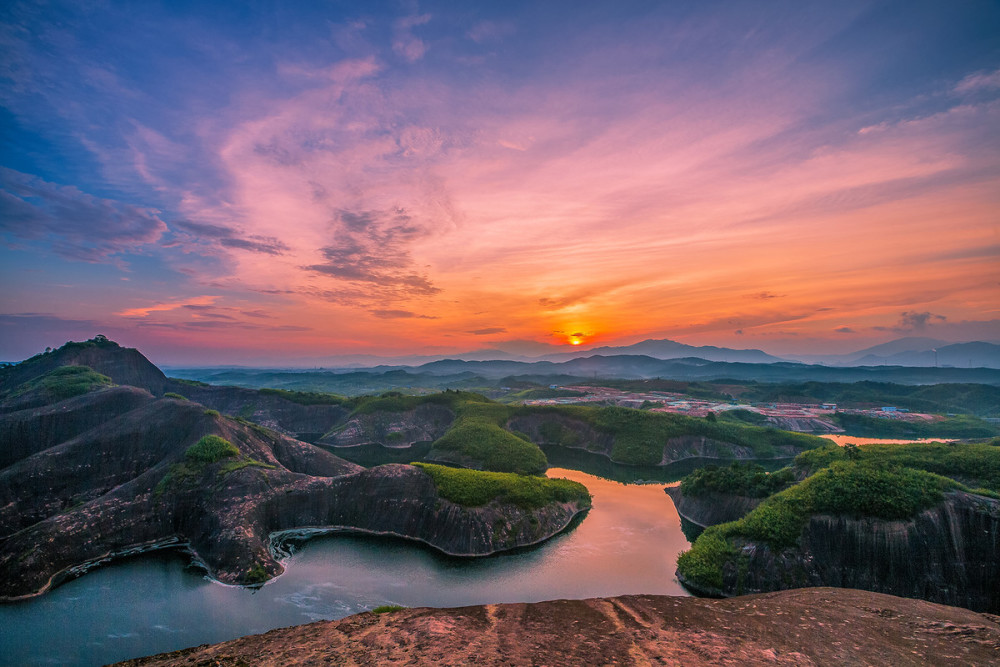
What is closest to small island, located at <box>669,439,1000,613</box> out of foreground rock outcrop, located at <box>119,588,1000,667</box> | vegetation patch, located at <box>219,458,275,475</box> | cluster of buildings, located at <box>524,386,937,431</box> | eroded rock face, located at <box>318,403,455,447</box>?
foreground rock outcrop, located at <box>119,588,1000,667</box>

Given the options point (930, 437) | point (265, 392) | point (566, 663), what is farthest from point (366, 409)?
point (930, 437)

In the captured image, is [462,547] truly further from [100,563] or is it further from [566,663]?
[100,563]

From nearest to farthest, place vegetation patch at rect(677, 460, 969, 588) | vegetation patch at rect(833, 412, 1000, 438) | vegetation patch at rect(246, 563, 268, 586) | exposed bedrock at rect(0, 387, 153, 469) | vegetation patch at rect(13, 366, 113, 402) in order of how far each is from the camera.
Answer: vegetation patch at rect(677, 460, 969, 588) → vegetation patch at rect(246, 563, 268, 586) → exposed bedrock at rect(0, 387, 153, 469) → vegetation patch at rect(13, 366, 113, 402) → vegetation patch at rect(833, 412, 1000, 438)

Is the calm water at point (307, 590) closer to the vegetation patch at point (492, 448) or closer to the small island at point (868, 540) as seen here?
the small island at point (868, 540)

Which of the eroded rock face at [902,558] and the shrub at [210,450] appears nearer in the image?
the eroded rock face at [902,558]

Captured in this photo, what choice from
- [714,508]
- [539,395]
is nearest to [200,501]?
[714,508]

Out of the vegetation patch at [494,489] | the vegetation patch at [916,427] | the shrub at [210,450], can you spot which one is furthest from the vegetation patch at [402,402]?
the vegetation patch at [916,427]

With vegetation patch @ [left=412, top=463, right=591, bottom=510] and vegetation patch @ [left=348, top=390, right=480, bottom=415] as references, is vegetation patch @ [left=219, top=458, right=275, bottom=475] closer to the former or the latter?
vegetation patch @ [left=412, top=463, right=591, bottom=510]
